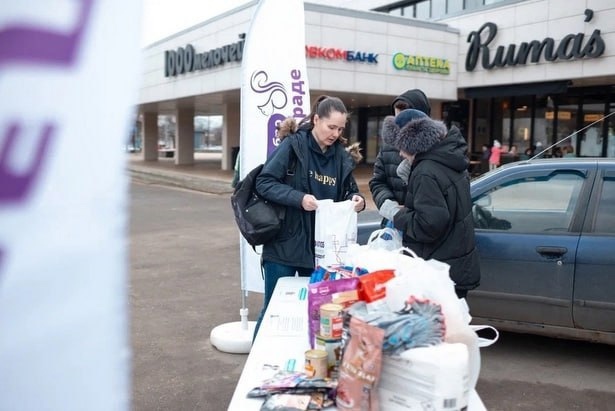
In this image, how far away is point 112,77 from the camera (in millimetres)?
808

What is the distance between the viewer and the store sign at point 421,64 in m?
19.6

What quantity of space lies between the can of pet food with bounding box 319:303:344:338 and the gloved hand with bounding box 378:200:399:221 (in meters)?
1.34

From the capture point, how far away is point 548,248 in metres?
4.06

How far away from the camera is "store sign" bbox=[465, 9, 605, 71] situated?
17.2 meters

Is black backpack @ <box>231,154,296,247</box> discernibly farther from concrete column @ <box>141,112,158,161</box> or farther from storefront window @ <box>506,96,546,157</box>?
concrete column @ <box>141,112,158,161</box>

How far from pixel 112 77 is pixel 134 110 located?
0.06m

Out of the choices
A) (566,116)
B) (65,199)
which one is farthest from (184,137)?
(65,199)

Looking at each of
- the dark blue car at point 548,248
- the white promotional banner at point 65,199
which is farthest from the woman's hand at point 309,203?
the white promotional banner at point 65,199

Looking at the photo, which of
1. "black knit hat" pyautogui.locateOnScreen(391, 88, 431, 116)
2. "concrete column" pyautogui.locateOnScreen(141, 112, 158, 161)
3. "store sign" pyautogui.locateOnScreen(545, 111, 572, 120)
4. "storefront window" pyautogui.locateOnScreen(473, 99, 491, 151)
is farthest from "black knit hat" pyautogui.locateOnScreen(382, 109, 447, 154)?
"concrete column" pyautogui.locateOnScreen(141, 112, 158, 161)

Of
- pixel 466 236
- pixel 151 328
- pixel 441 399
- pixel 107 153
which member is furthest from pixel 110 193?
pixel 151 328

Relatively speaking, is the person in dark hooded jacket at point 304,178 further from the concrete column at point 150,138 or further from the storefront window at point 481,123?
the concrete column at point 150,138

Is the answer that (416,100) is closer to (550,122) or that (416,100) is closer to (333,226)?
(333,226)

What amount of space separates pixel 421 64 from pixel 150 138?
21.5 m

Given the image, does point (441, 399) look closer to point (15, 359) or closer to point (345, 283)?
point (345, 283)
